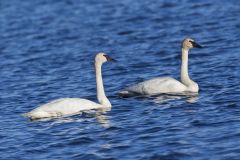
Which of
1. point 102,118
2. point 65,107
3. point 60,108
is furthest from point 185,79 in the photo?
point 60,108

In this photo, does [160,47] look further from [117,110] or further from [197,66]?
[117,110]

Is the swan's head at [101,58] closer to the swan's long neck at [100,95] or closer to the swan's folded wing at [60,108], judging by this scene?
the swan's long neck at [100,95]

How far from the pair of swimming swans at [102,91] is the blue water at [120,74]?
19 cm

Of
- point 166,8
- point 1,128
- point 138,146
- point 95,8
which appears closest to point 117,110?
point 1,128

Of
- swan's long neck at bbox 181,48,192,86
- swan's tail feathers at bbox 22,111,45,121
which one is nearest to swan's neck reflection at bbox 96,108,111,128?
swan's tail feathers at bbox 22,111,45,121

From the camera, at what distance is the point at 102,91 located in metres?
17.9

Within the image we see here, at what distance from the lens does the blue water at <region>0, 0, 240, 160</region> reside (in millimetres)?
14414

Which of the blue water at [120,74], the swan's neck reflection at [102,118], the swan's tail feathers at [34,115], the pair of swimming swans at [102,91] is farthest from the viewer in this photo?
the pair of swimming swans at [102,91]

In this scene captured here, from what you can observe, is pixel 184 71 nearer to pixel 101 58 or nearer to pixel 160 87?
pixel 160 87

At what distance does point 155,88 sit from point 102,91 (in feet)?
4.66

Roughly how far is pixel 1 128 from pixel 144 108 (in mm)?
2772

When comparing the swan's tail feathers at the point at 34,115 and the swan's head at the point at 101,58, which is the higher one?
the swan's head at the point at 101,58

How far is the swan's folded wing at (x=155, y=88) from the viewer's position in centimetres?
1886

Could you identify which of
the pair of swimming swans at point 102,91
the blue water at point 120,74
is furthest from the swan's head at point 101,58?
the blue water at point 120,74
